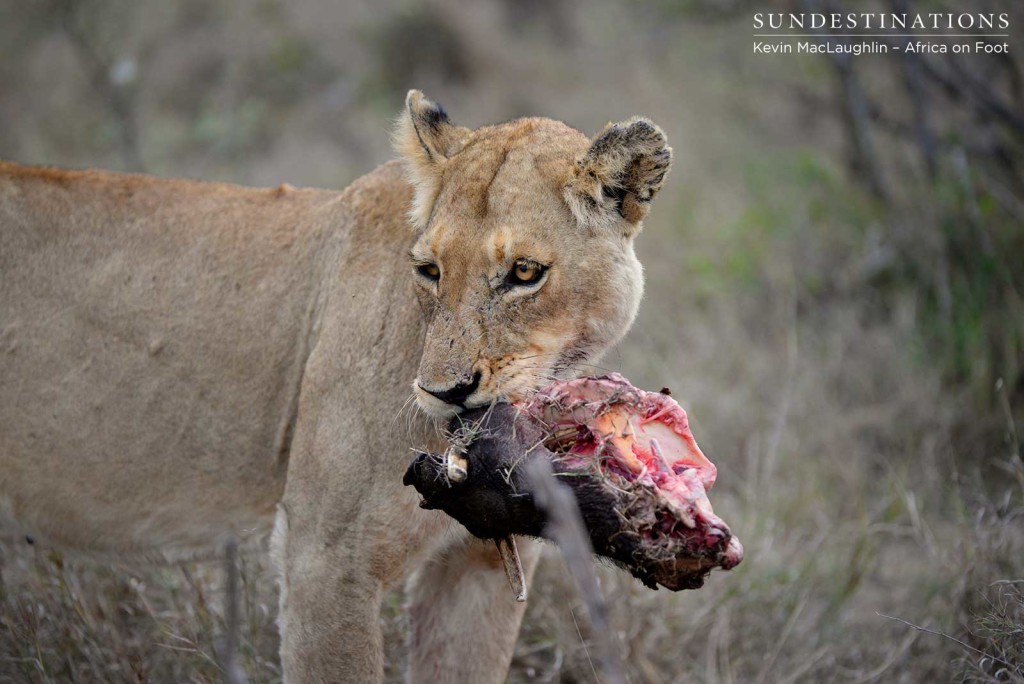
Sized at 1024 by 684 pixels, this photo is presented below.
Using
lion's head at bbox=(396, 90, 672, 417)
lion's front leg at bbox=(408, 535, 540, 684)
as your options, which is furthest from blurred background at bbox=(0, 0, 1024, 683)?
lion's head at bbox=(396, 90, 672, 417)

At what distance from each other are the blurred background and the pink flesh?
3.29 feet

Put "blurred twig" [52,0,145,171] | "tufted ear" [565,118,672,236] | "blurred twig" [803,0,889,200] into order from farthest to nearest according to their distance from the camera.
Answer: "blurred twig" [52,0,145,171]
"blurred twig" [803,0,889,200]
"tufted ear" [565,118,672,236]

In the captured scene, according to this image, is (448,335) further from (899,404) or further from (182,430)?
(899,404)

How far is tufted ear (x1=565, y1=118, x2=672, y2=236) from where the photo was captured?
3035 mm

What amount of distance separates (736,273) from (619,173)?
4.91 m

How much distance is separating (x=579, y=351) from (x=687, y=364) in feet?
13.2

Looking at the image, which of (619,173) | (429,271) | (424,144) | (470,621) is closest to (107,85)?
(424,144)

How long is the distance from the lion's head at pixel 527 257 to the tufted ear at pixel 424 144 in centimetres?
2

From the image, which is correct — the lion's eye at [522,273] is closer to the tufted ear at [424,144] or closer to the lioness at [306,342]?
the lioness at [306,342]

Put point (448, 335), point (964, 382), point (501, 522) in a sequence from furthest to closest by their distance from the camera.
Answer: point (964, 382) → point (448, 335) → point (501, 522)

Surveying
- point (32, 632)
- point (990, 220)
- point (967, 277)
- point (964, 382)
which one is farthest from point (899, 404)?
point (32, 632)

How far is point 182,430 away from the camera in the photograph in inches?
146

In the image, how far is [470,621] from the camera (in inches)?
142

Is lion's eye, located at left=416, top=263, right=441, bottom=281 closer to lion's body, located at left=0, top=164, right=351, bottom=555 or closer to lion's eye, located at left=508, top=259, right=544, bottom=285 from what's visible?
lion's eye, located at left=508, top=259, right=544, bottom=285
